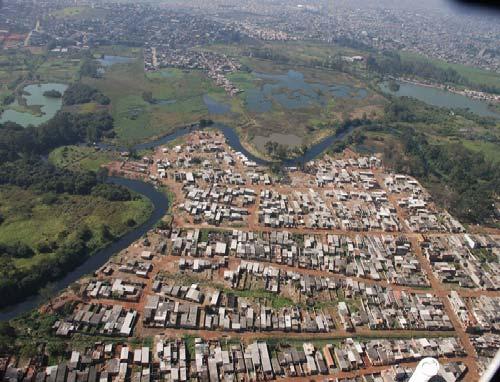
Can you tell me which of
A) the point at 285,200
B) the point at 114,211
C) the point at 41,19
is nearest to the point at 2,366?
the point at 114,211

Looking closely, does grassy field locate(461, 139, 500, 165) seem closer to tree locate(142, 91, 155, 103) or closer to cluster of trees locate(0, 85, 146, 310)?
cluster of trees locate(0, 85, 146, 310)

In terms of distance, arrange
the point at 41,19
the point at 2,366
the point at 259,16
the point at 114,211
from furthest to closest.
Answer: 1. the point at 259,16
2. the point at 41,19
3. the point at 114,211
4. the point at 2,366

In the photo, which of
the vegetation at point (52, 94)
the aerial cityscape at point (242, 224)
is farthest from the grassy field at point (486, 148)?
the vegetation at point (52, 94)

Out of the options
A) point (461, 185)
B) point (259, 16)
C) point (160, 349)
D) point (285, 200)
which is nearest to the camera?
point (160, 349)

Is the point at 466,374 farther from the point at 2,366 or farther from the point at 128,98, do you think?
the point at 128,98

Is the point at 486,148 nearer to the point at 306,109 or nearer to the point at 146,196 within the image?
the point at 306,109
